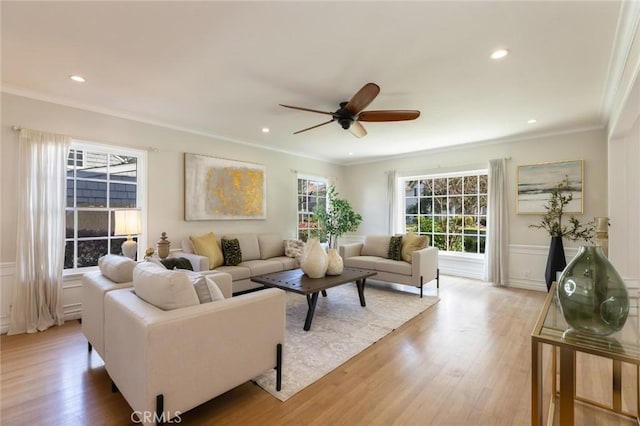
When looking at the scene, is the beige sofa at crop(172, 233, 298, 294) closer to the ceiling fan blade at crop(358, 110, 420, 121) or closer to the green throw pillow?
the green throw pillow

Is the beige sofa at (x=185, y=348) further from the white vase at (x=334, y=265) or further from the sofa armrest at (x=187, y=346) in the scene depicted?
the white vase at (x=334, y=265)

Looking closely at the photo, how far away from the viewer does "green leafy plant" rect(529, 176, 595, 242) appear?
14.4 feet

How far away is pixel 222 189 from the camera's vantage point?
486 cm

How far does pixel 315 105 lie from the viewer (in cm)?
345

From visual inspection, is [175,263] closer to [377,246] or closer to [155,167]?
[155,167]

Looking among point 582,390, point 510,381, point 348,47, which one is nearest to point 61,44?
point 348,47

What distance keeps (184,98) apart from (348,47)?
203 centimetres

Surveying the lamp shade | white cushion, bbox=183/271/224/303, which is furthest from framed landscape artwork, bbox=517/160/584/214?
the lamp shade

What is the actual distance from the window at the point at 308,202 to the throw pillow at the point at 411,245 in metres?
2.24

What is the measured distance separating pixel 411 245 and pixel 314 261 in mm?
1963

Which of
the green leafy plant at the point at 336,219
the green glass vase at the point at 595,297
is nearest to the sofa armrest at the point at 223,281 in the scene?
the green glass vase at the point at 595,297

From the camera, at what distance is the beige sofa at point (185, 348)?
1.46m

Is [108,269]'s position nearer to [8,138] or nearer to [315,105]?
[8,138]

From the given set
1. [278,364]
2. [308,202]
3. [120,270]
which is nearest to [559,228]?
[308,202]
